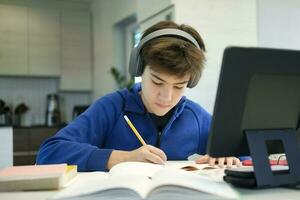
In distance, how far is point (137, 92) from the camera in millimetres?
1442

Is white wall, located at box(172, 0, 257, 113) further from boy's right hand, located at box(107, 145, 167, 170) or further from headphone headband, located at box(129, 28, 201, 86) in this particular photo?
boy's right hand, located at box(107, 145, 167, 170)

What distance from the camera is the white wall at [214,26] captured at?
9.15ft

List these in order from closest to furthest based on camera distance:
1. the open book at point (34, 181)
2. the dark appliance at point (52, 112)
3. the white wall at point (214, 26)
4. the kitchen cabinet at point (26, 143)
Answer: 1. the open book at point (34, 181)
2. the white wall at point (214, 26)
3. the kitchen cabinet at point (26, 143)
4. the dark appliance at point (52, 112)

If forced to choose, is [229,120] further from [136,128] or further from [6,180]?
[136,128]

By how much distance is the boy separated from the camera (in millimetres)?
1100

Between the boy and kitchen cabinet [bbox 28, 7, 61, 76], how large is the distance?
3729 millimetres

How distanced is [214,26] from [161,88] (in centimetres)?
181

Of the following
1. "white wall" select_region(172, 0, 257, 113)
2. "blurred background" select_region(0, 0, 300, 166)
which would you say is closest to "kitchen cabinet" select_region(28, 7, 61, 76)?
"blurred background" select_region(0, 0, 300, 166)

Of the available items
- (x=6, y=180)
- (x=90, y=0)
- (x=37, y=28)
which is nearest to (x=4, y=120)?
(x=37, y=28)

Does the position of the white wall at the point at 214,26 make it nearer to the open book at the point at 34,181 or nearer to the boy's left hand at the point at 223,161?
the boy's left hand at the point at 223,161

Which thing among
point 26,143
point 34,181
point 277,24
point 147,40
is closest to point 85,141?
point 147,40

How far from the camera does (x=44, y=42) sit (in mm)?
4930

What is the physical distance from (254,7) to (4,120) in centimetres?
338

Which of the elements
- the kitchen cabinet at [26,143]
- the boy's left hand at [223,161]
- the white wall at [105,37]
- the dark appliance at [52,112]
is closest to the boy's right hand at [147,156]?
the boy's left hand at [223,161]
